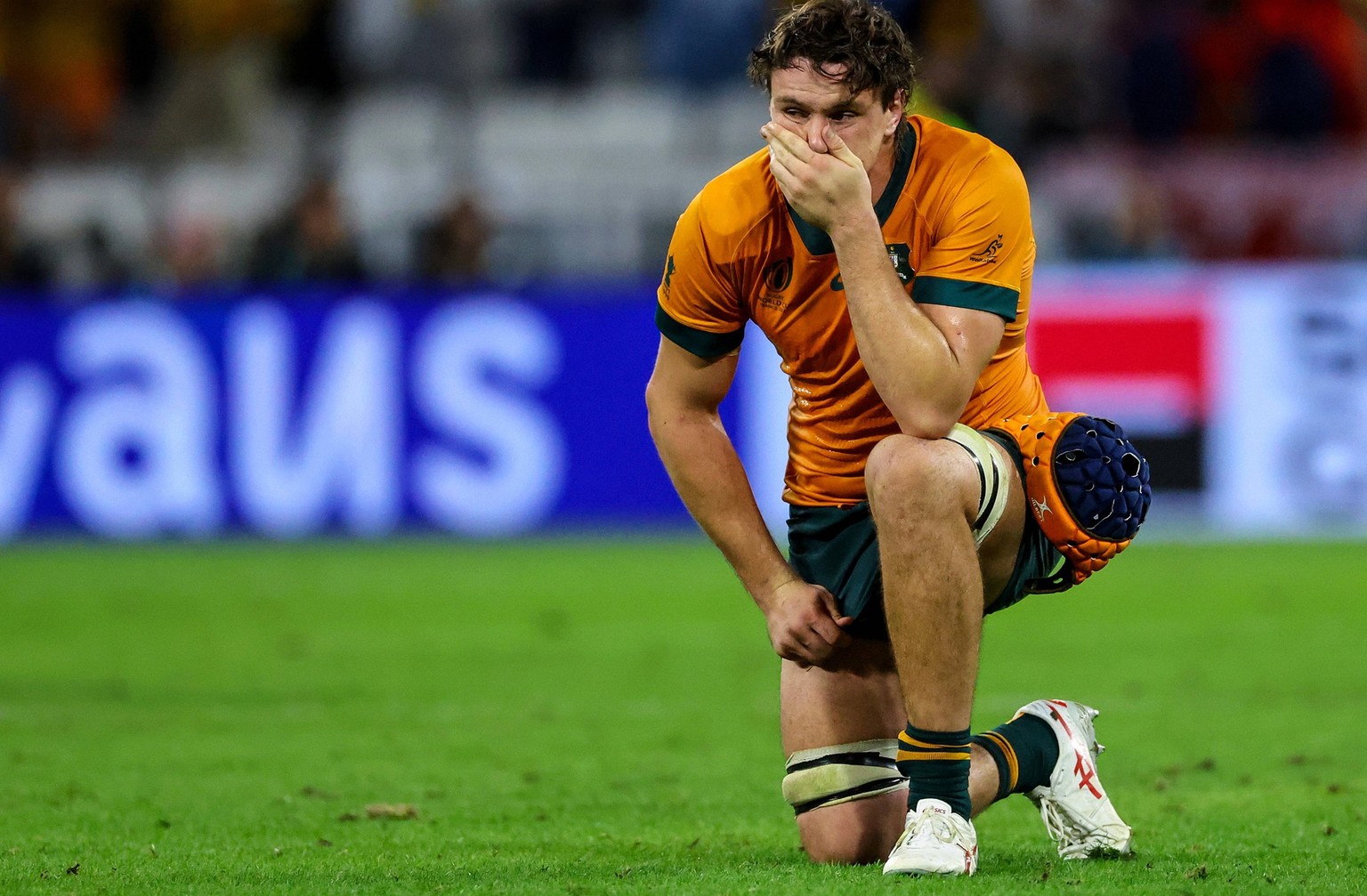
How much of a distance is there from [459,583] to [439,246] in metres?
2.96

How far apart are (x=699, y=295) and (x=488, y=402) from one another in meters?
7.50

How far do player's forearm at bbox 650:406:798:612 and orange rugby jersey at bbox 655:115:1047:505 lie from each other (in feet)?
0.57

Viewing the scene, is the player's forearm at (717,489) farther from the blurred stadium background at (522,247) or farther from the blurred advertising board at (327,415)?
the blurred advertising board at (327,415)

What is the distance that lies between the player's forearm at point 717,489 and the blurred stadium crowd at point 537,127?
8.03 meters

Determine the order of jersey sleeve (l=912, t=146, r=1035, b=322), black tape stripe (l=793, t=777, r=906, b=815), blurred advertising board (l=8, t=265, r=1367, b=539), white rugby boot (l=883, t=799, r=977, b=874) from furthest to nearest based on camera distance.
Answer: blurred advertising board (l=8, t=265, r=1367, b=539)
black tape stripe (l=793, t=777, r=906, b=815)
jersey sleeve (l=912, t=146, r=1035, b=322)
white rugby boot (l=883, t=799, r=977, b=874)

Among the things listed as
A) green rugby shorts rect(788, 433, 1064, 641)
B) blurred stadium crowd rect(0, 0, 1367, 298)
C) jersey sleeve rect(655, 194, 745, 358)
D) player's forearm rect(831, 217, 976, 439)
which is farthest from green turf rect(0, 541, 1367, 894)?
blurred stadium crowd rect(0, 0, 1367, 298)

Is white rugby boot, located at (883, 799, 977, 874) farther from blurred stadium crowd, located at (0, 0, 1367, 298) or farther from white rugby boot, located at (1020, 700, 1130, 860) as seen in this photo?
blurred stadium crowd, located at (0, 0, 1367, 298)

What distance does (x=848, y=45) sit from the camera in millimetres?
4203

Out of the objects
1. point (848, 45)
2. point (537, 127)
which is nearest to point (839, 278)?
point (848, 45)

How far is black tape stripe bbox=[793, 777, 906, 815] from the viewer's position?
4535mm

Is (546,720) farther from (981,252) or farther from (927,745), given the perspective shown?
(981,252)

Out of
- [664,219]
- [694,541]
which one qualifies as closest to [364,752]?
[694,541]

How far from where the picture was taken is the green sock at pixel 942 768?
4117 mm

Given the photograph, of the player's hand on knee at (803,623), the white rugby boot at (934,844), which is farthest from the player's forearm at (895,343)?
the white rugby boot at (934,844)
